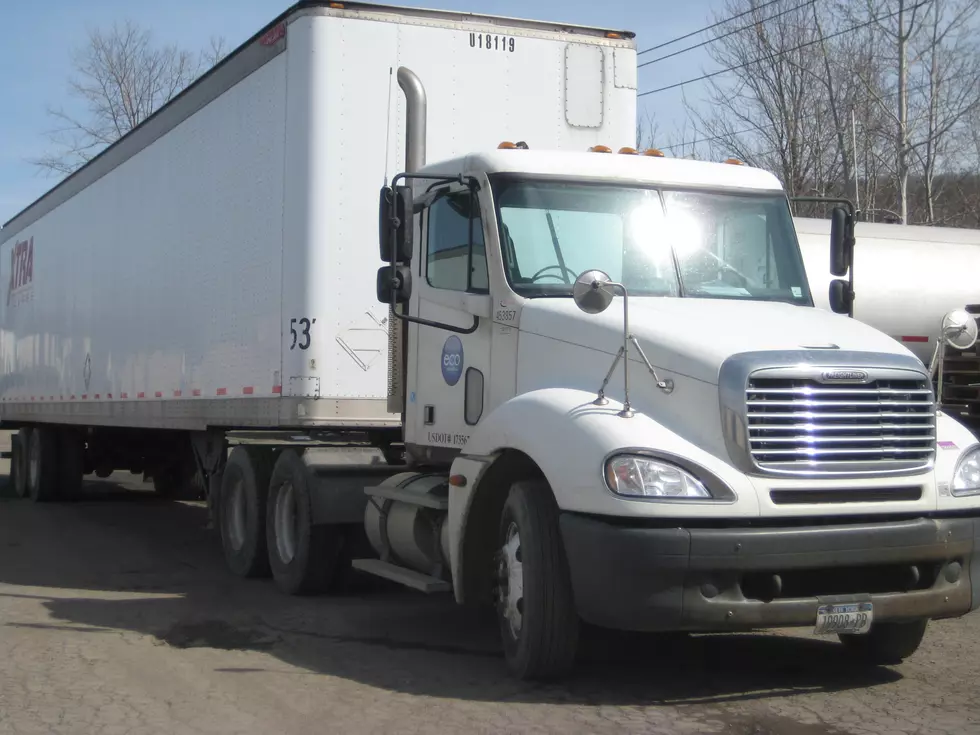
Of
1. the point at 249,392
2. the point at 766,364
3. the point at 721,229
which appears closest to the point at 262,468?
the point at 249,392

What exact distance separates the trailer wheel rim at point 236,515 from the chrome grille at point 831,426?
5.91 m

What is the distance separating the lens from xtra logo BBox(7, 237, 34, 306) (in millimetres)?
19531

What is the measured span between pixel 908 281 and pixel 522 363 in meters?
12.7

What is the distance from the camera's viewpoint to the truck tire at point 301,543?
31.3ft

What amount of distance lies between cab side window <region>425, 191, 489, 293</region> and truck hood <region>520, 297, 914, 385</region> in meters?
0.52

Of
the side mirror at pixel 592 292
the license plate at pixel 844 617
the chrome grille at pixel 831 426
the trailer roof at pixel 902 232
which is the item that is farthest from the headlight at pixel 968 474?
the trailer roof at pixel 902 232

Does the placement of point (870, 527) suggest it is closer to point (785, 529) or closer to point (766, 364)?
point (785, 529)

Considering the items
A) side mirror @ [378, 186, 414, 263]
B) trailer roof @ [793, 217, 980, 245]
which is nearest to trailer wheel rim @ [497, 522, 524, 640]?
side mirror @ [378, 186, 414, 263]

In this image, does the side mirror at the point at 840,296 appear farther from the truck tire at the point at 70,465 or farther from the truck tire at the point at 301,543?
the truck tire at the point at 70,465

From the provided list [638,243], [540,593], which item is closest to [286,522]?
[638,243]

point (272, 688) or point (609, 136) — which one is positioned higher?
point (609, 136)

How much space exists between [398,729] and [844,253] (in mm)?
4177

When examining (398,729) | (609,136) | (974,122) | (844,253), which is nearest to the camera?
(398,729)

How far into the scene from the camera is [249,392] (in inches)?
407
